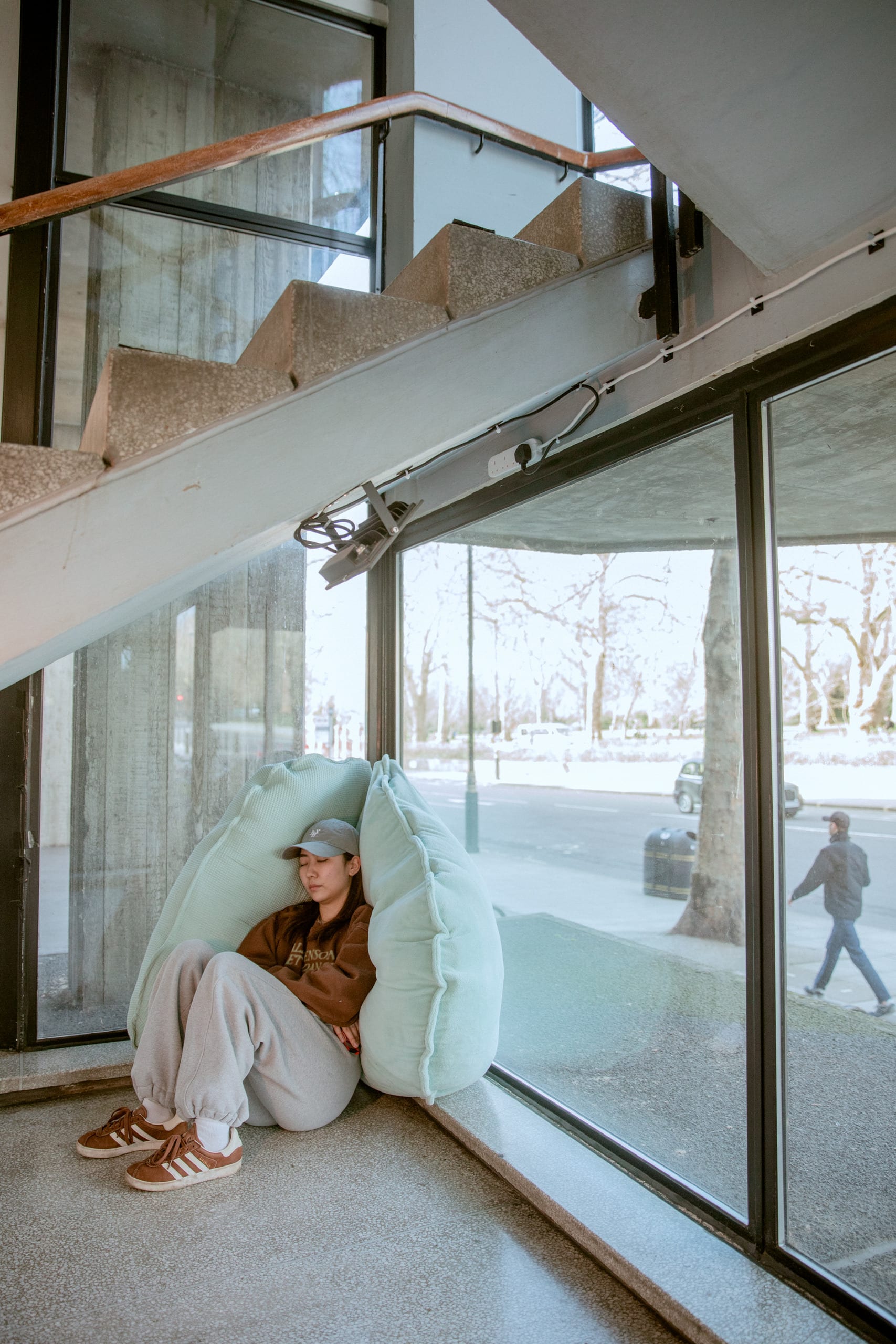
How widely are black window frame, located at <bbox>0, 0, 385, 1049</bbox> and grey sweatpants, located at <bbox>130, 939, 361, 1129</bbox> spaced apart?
97 centimetres

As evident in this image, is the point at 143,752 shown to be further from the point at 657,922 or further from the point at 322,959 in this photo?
the point at 657,922

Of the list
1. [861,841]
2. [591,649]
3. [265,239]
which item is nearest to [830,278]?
[861,841]

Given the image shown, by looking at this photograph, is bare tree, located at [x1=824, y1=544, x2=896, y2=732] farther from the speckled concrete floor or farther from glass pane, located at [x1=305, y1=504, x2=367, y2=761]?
glass pane, located at [x1=305, y1=504, x2=367, y2=761]

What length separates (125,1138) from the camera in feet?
8.11

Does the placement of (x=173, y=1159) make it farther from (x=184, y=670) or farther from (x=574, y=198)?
(x=574, y=198)

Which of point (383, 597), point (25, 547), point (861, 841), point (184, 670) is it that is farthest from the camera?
point (383, 597)

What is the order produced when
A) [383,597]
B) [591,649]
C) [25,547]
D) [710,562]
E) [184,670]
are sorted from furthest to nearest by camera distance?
[383,597] < [184,670] < [591,649] < [710,562] < [25,547]

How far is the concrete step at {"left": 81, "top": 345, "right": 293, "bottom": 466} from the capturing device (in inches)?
69.2

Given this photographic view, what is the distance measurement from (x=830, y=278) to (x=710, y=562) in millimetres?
963

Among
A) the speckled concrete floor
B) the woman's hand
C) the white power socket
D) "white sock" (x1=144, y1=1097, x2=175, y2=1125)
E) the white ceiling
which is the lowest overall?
the speckled concrete floor

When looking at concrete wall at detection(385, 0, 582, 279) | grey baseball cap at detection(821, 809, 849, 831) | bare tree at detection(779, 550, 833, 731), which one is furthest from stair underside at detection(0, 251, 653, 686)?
concrete wall at detection(385, 0, 582, 279)

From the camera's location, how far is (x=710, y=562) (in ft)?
8.48

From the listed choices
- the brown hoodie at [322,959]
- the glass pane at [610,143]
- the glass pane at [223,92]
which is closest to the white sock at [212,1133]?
the brown hoodie at [322,959]

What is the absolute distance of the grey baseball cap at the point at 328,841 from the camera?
9.05ft
